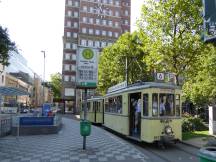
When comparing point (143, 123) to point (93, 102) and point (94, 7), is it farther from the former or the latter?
point (94, 7)

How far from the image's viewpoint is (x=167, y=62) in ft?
77.6

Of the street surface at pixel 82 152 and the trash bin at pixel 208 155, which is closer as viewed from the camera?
the trash bin at pixel 208 155

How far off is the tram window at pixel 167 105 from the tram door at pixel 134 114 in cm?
179

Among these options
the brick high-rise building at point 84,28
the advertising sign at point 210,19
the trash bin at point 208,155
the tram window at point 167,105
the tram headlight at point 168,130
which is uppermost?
the brick high-rise building at point 84,28

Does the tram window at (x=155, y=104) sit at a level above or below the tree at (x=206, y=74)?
below

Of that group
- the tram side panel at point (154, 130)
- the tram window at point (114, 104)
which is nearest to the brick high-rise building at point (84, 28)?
the tram window at point (114, 104)

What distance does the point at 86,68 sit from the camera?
45.1 feet

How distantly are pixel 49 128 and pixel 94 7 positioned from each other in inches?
2806

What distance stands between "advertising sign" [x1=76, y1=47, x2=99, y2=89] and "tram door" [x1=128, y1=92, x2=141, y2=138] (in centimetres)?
361

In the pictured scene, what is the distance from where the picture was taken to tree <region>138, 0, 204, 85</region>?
22234mm

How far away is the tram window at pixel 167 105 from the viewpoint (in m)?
14.7

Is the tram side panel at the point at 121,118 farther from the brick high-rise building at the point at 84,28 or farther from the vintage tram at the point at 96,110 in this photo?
the brick high-rise building at the point at 84,28

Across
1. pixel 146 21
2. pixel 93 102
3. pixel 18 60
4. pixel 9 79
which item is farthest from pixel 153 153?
pixel 18 60

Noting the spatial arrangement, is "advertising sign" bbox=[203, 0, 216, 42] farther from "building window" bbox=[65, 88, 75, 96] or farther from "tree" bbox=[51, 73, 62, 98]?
"tree" bbox=[51, 73, 62, 98]
